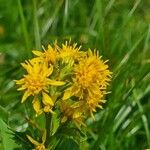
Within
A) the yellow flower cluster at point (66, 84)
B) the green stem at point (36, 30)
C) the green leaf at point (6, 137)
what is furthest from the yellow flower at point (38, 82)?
the green stem at point (36, 30)

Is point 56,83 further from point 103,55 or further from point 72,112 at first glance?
point 103,55

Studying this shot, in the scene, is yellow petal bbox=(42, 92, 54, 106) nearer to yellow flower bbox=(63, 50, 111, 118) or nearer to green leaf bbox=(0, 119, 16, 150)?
yellow flower bbox=(63, 50, 111, 118)

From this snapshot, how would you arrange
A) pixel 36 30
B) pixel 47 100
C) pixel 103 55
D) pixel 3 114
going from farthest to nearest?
1. pixel 103 55
2. pixel 36 30
3. pixel 3 114
4. pixel 47 100

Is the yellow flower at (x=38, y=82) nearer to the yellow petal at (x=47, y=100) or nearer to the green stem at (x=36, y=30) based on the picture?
the yellow petal at (x=47, y=100)

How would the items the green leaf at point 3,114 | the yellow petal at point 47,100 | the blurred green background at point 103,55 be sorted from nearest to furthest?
the yellow petal at point 47,100
the green leaf at point 3,114
the blurred green background at point 103,55

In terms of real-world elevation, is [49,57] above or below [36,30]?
below

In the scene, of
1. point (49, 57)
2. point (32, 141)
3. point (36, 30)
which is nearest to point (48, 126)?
point (32, 141)
